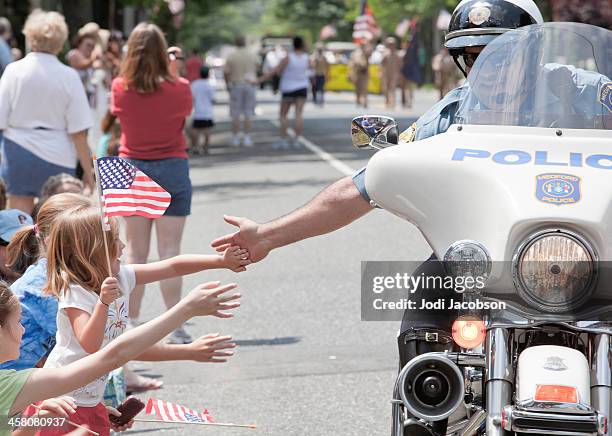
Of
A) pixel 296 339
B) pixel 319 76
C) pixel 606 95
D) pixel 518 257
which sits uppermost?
pixel 606 95

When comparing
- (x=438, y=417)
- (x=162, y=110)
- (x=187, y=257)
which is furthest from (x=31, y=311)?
(x=162, y=110)

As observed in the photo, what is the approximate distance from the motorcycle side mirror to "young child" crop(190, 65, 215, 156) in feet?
57.6

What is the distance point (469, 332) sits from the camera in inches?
154

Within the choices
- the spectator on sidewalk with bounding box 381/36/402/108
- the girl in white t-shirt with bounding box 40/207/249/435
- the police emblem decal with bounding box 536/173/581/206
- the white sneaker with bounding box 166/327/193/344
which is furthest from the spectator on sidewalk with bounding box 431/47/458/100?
the police emblem decal with bounding box 536/173/581/206

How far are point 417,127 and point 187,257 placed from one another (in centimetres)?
99

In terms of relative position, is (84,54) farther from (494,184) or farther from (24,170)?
(494,184)

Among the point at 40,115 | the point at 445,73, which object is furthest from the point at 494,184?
the point at 445,73

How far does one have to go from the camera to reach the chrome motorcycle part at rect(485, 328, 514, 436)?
3.71 metres

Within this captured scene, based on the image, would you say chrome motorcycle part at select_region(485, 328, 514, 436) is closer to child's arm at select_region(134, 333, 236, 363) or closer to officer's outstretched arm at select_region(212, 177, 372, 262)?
child's arm at select_region(134, 333, 236, 363)

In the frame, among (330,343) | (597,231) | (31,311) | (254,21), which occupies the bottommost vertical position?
(254,21)

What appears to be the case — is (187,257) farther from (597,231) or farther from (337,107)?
(337,107)

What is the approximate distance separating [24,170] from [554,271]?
5794mm

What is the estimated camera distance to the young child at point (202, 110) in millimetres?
22469

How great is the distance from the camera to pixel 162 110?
804 centimetres
